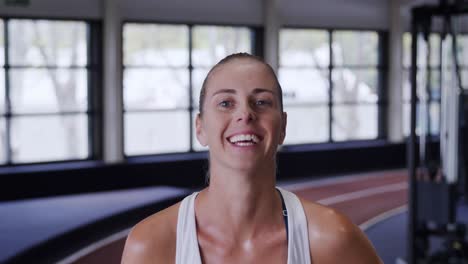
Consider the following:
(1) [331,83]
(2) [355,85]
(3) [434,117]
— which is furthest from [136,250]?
(3) [434,117]

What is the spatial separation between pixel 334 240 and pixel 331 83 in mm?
9006

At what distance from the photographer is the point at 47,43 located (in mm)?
7582

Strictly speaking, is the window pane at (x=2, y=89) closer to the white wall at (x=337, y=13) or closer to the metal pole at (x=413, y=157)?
the white wall at (x=337, y=13)

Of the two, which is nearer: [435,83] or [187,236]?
[187,236]

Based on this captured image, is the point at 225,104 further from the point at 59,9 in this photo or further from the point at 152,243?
the point at 59,9

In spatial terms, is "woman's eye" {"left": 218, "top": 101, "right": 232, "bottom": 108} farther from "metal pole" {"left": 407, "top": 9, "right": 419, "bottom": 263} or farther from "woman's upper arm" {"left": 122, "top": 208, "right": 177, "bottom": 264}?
"metal pole" {"left": 407, "top": 9, "right": 419, "bottom": 263}

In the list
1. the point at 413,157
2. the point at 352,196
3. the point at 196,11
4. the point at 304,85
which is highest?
the point at 196,11

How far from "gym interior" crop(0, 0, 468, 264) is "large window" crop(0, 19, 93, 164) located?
0.05 ft

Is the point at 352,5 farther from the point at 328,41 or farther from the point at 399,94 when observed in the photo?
the point at 399,94

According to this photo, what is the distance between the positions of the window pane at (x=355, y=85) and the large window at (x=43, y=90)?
396 centimetres

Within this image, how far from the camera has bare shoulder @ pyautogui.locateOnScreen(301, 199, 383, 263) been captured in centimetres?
106

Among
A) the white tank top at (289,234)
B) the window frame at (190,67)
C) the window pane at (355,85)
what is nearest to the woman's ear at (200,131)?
the white tank top at (289,234)

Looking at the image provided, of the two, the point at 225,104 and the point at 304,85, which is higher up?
the point at 304,85

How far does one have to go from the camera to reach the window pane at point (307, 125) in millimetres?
9617
